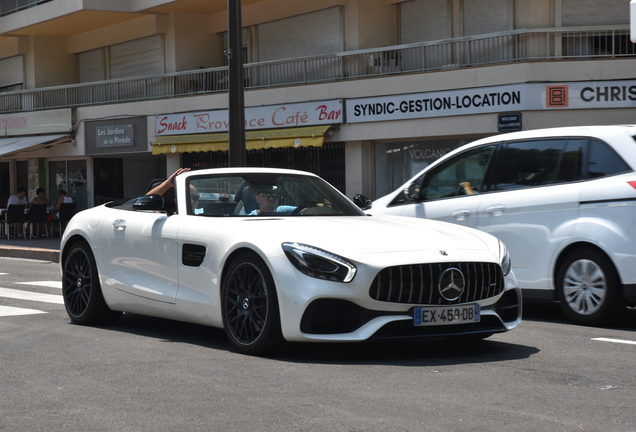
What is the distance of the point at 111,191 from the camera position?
98.7ft

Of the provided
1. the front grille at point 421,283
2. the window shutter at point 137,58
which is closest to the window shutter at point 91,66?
the window shutter at point 137,58

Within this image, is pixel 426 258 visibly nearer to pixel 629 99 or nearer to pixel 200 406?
pixel 200 406

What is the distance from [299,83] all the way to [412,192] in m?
13.1

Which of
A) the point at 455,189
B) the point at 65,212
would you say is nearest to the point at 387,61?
the point at 65,212

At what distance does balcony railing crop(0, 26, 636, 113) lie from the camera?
60.9 ft

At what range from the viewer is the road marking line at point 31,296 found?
10.3 metres

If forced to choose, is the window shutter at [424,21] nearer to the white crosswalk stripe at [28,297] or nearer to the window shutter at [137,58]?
the window shutter at [137,58]

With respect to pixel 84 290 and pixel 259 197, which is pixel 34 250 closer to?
pixel 84 290

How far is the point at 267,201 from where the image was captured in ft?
23.6

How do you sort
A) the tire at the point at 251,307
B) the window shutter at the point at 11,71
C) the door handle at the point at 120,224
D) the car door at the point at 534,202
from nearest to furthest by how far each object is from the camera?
the tire at the point at 251,307, the door handle at the point at 120,224, the car door at the point at 534,202, the window shutter at the point at 11,71

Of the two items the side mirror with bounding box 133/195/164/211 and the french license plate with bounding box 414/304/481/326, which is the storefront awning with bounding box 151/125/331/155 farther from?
the french license plate with bounding box 414/304/481/326

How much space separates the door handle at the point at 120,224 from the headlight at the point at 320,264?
2.16 metres

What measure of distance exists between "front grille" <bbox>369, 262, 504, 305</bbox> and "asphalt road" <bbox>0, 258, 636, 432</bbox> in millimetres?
418

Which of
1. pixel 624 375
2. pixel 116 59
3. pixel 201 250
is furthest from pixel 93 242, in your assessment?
pixel 116 59
